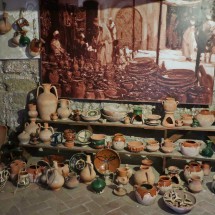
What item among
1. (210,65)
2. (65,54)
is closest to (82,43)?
(65,54)

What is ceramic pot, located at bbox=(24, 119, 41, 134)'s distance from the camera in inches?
211

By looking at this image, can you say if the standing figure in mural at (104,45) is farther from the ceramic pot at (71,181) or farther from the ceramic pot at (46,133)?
the ceramic pot at (71,181)

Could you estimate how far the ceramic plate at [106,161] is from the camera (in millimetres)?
5051

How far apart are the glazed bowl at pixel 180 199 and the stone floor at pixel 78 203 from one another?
12 centimetres

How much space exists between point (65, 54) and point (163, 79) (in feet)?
6.01

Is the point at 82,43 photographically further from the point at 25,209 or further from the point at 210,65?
the point at 25,209

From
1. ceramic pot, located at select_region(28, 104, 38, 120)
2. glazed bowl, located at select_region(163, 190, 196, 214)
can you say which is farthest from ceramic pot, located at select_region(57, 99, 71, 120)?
glazed bowl, located at select_region(163, 190, 196, 214)

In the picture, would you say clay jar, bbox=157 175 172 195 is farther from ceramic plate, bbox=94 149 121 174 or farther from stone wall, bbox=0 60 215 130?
stone wall, bbox=0 60 215 130

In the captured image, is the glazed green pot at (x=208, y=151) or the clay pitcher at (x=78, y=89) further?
the clay pitcher at (x=78, y=89)

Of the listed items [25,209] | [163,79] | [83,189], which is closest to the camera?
[25,209]

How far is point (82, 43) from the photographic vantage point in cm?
520

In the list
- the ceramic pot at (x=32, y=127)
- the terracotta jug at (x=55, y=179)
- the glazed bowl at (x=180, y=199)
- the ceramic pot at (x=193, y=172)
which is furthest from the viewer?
the ceramic pot at (x=32, y=127)

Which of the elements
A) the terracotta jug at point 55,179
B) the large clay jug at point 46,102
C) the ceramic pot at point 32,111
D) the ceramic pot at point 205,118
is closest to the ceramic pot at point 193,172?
the ceramic pot at point 205,118

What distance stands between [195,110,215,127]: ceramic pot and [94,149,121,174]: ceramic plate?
1.54 metres
